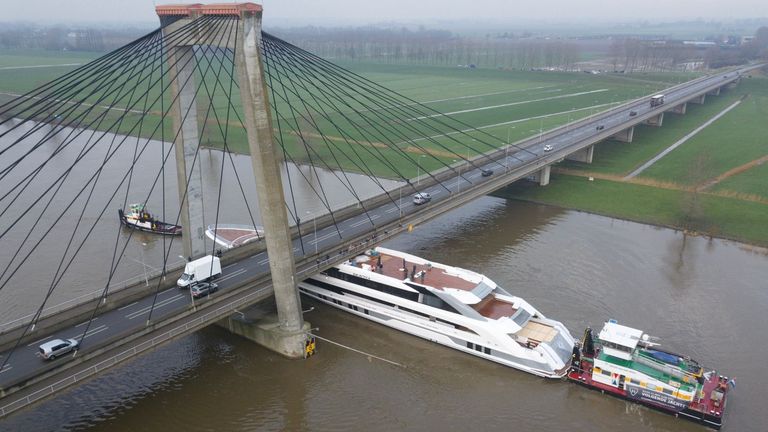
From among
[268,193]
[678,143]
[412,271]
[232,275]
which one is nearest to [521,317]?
[412,271]

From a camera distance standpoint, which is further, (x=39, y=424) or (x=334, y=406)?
(x=334, y=406)

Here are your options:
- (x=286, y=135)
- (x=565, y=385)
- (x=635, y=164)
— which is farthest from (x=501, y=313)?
(x=286, y=135)

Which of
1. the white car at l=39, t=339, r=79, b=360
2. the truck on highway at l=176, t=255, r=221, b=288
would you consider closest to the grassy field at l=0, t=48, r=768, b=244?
the truck on highway at l=176, t=255, r=221, b=288

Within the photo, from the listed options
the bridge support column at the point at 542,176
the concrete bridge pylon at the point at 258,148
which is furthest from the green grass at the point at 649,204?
the concrete bridge pylon at the point at 258,148

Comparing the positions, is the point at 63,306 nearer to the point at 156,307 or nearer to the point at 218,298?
the point at 156,307

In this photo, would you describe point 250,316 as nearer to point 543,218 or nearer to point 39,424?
point 39,424

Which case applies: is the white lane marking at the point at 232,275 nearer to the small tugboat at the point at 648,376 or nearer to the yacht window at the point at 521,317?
the yacht window at the point at 521,317
